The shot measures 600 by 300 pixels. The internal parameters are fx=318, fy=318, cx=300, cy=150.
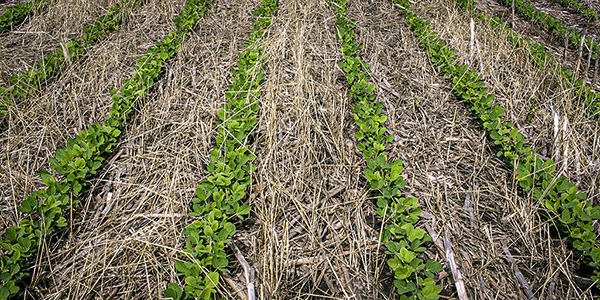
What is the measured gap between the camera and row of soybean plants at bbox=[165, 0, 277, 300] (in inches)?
64.2

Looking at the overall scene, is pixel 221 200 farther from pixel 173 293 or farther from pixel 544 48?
pixel 544 48

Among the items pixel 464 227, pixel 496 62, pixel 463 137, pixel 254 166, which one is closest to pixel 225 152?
pixel 254 166

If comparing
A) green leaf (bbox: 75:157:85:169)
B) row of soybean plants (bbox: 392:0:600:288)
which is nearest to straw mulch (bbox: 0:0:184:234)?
green leaf (bbox: 75:157:85:169)

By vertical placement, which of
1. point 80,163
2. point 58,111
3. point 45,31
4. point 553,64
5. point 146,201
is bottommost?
point 146,201

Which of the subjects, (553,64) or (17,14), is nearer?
(553,64)

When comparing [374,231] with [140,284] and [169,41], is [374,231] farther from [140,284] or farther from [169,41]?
[169,41]

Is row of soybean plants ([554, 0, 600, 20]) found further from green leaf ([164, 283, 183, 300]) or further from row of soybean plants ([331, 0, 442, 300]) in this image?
green leaf ([164, 283, 183, 300])

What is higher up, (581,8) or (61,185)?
(581,8)

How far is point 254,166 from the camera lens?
2328 mm

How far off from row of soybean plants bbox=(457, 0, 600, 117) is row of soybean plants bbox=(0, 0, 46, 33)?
6.19 m

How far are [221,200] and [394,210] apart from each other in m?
1.08

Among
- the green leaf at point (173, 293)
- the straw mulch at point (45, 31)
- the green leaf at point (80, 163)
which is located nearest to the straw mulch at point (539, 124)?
the green leaf at point (173, 293)

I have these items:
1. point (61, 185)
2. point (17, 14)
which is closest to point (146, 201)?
point (61, 185)

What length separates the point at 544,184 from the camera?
2.08m
